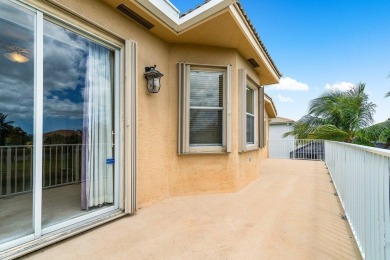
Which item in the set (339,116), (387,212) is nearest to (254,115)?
(387,212)

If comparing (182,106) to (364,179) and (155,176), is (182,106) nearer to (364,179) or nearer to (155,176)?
(155,176)

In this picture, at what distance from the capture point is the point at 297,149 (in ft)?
40.7

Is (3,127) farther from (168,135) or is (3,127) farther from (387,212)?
(387,212)

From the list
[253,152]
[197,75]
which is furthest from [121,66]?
[253,152]

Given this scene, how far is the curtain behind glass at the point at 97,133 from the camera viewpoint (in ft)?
10.6

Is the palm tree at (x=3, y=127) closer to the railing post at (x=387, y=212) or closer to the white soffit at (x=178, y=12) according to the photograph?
the white soffit at (x=178, y=12)

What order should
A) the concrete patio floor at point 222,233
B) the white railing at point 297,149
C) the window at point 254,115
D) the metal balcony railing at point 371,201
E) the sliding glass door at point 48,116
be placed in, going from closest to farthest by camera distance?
the metal balcony railing at point 371,201, the concrete patio floor at point 222,233, the sliding glass door at point 48,116, the window at point 254,115, the white railing at point 297,149

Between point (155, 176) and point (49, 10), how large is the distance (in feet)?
9.33

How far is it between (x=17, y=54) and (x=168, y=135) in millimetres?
2991

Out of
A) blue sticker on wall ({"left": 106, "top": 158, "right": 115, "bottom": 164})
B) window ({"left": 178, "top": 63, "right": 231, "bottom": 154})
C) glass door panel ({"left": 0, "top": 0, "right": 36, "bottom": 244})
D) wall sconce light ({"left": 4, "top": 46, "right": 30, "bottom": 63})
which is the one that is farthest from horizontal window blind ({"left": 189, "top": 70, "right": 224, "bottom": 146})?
wall sconce light ({"left": 4, "top": 46, "right": 30, "bottom": 63})

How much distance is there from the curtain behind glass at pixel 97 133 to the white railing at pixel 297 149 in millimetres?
10709

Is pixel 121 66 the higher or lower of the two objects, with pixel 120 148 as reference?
higher

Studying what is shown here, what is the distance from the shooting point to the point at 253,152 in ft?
19.5

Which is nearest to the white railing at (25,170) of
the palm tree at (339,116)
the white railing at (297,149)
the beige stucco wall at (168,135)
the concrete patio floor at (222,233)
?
the beige stucco wall at (168,135)
